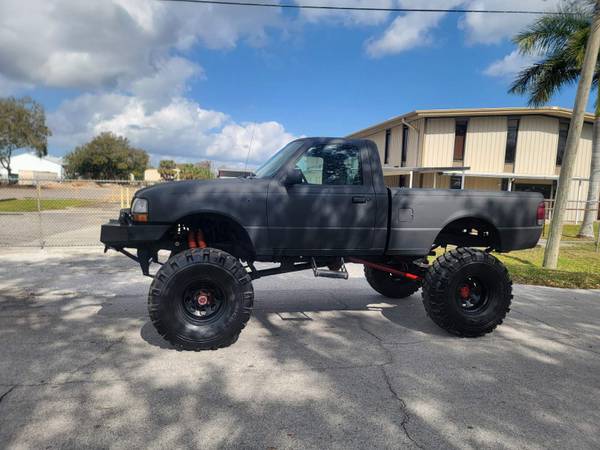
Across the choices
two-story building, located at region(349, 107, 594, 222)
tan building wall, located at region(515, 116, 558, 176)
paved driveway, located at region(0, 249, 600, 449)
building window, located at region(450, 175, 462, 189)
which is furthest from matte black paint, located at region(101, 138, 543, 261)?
tan building wall, located at region(515, 116, 558, 176)

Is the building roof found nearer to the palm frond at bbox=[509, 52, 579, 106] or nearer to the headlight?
the palm frond at bbox=[509, 52, 579, 106]

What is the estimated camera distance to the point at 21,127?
46.5 m

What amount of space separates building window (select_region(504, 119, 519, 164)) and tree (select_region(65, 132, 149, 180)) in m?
57.3

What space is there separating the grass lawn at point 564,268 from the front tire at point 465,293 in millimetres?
3453

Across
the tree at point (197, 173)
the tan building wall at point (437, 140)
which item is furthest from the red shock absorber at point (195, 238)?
the tree at point (197, 173)

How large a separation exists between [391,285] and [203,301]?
306 centimetres

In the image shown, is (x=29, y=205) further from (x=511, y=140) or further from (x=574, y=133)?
(x=511, y=140)

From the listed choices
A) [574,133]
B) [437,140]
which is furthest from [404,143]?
[574,133]

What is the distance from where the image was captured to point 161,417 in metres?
2.94

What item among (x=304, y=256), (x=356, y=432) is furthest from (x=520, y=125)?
(x=356, y=432)

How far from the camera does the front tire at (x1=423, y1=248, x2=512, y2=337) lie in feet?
15.3

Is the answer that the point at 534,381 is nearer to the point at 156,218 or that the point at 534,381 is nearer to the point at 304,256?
the point at 304,256

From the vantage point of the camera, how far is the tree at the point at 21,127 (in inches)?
1799

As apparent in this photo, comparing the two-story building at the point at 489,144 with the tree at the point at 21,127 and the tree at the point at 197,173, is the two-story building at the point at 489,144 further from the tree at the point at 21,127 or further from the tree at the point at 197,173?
the tree at the point at 21,127
